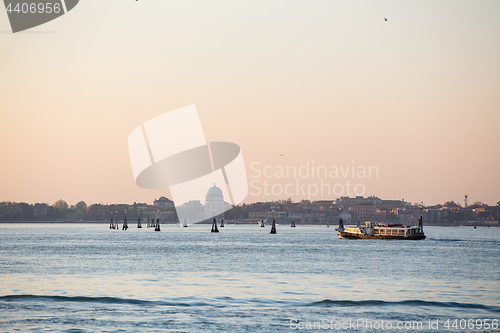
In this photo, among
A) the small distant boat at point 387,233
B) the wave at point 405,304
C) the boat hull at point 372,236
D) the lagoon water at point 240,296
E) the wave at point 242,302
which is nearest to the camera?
the lagoon water at point 240,296

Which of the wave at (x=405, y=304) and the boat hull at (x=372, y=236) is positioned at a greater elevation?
the boat hull at (x=372, y=236)

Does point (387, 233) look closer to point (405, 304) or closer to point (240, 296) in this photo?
point (405, 304)

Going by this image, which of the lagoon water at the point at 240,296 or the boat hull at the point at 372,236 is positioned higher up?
the boat hull at the point at 372,236

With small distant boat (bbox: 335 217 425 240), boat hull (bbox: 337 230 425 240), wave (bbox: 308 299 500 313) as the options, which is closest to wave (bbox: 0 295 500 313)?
wave (bbox: 308 299 500 313)

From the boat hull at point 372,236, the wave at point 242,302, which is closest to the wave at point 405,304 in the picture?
the wave at point 242,302

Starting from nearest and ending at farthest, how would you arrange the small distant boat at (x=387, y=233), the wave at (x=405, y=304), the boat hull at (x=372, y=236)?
the wave at (x=405, y=304)
the boat hull at (x=372, y=236)
the small distant boat at (x=387, y=233)

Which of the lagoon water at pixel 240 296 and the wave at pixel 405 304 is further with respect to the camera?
the wave at pixel 405 304

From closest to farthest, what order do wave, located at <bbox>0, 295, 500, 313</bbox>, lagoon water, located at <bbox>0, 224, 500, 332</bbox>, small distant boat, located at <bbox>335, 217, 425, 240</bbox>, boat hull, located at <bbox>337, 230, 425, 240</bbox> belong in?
lagoon water, located at <bbox>0, 224, 500, 332</bbox>
wave, located at <bbox>0, 295, 500, 313</bbox>
boat hull, located at <bbox>337, 230, 425, 240</bbox>
small distant boat, located at <bbox>335, 217, 425, 240</bbox>

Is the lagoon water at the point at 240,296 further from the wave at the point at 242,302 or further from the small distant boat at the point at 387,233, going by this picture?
the small distant boat at the point at 387,233

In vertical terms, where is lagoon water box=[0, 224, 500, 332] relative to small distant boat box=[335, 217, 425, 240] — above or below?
below

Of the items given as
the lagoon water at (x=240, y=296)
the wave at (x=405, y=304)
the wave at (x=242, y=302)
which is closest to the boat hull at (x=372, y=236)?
the lagoon water at (x=240, y=296)

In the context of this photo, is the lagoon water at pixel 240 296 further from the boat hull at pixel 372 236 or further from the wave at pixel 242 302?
the boat hull at pixel 372 236

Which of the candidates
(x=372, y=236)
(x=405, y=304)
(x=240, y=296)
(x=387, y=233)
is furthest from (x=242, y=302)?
(x=387, y=233)

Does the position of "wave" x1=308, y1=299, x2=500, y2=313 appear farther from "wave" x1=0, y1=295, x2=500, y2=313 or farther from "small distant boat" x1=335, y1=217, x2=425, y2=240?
"small distant boat" x1=335, y1=217, x2=425, y2=240
